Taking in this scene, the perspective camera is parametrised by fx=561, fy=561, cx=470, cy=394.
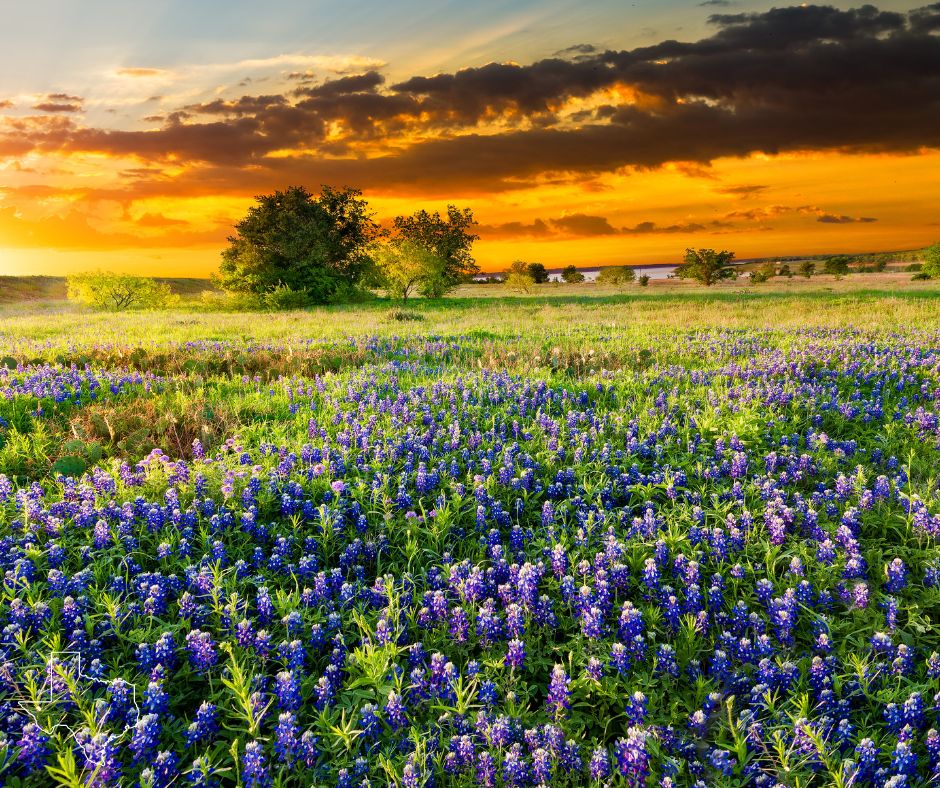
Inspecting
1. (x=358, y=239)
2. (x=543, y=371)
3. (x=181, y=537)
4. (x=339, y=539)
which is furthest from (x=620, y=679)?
(x=358, y=239)

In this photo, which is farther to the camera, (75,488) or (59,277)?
(59,277)

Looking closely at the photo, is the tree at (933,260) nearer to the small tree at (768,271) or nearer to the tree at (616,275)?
the small tree at (768,271)

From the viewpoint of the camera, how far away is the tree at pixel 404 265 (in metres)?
56.9

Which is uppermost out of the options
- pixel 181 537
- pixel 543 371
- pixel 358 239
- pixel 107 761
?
pixel 358 239

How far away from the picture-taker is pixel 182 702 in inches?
129

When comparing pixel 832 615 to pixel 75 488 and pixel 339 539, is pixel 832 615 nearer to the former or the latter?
pixel 339 539

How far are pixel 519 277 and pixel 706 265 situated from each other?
96.8 feet

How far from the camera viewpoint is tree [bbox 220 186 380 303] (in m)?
46.8

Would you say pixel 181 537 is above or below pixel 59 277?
below

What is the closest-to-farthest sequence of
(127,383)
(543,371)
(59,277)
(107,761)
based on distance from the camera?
(107,761) < (127,383) < (543,371) < (59,277)

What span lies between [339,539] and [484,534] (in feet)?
4.02

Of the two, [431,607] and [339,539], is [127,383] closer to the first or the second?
[339,539]

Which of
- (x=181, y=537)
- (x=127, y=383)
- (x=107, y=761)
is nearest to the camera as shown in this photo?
(x=107, y=761)

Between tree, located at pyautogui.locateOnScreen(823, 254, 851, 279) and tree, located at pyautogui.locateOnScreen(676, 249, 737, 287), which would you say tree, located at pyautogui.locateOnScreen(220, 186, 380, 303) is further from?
tree, located at pyautogui.locateOnScreen(823, 254, 851, 279)
